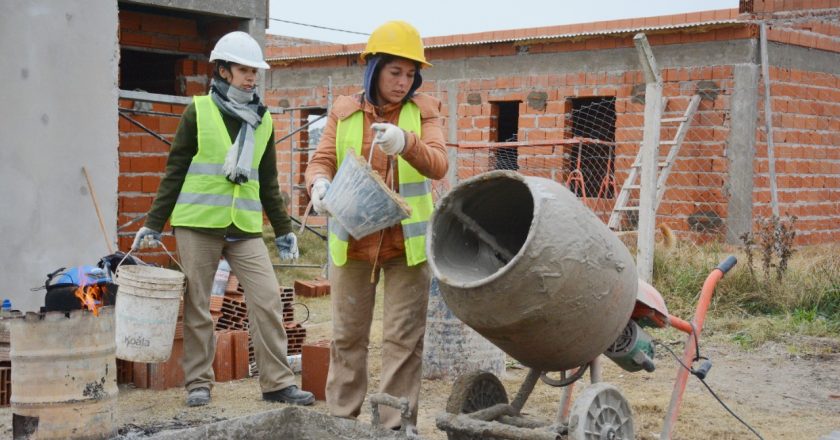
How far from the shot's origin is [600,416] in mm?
3799

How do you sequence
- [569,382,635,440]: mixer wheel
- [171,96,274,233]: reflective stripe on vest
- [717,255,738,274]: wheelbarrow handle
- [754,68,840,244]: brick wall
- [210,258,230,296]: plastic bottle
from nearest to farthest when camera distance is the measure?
[569,382,635,440]: mixer wheel < [717,255,738,274]: wheelbarrow handle < [171,96,274,233]: reflective stripe on vest < [210,258,230,296]: plastic bottle < [754,68,840,244]: brick wall

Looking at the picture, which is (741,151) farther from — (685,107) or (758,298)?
(758,298)

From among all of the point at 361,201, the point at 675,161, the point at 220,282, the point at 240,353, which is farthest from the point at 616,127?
the point at 361,201

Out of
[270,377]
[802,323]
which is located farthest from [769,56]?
[270,377]

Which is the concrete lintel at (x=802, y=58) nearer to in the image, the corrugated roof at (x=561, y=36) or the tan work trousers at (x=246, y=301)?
the corrugated roof at (x=561, y=36)

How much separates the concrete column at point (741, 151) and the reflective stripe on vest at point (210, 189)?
7564 mm

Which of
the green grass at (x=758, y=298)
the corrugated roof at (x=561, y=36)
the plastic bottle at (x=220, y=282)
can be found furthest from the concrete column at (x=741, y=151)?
the plastic bottle at (x=220, y=282)

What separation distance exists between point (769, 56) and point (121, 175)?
747 cm

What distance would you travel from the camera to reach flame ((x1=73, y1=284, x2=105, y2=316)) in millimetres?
4515

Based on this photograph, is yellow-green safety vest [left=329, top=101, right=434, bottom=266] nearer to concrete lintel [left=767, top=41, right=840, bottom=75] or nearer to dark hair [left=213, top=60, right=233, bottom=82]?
dark hair [left=213, top=60, right=233, bottom=82]

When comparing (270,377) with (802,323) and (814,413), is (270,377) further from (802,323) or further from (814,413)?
(802,323)

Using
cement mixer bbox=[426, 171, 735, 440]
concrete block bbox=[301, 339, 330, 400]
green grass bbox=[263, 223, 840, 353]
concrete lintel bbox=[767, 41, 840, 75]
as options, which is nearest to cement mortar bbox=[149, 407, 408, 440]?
cement mixer bbox=[426, 171, 735, 440]

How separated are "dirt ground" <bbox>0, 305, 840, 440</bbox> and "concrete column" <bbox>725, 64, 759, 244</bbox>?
4454 millimetres

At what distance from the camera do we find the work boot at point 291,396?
5.88m
